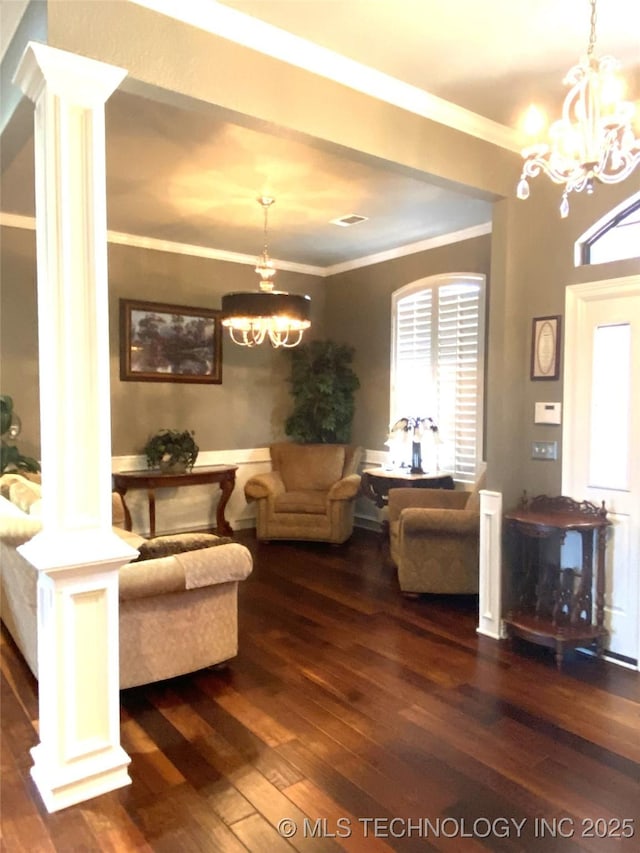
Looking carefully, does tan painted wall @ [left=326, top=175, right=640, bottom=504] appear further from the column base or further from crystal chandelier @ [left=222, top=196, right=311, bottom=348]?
the column base

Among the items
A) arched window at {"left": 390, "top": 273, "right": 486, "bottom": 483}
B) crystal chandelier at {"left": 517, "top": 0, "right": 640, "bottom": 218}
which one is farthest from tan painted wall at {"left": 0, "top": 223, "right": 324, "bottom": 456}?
crystal chandelier at {"left": 517, "top": 0, "right": 640, "bottom": 218}

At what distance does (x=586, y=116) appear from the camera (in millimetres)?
2131

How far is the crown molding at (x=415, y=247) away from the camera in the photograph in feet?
17.9

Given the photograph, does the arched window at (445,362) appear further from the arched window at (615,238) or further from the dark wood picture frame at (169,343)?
the dark wood picture frame at (169,343)

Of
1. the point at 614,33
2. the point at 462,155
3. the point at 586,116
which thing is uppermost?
the point at 614,33

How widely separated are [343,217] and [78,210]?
3.35 meters

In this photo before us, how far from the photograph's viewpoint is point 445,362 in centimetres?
588

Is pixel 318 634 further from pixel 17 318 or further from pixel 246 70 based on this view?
pixel 17 318

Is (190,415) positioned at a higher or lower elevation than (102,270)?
lower

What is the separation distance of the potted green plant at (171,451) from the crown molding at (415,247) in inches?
107

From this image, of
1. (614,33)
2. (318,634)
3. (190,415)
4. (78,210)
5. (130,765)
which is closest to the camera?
(78,210)

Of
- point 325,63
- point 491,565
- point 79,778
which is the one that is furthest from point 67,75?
point 491,565

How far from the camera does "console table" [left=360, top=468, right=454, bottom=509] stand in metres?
5.31

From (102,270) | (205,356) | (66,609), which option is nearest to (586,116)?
(102,270)
